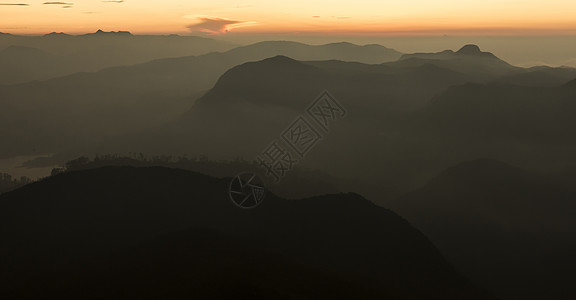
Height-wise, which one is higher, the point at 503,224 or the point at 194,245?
the point at 194,245

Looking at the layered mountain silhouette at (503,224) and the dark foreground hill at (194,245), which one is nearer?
the dark foreground hill at (194,245)

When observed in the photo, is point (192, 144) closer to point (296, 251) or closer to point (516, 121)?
point (296, 251)

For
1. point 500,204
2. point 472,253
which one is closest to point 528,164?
point 500,204

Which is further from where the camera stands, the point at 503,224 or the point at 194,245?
the point at 503,224

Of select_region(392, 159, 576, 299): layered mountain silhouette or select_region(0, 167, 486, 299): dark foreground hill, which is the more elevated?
select_region(0, 167, 486, 299): dark foreground hill

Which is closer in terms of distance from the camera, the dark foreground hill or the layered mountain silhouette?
the dark foreground hill
